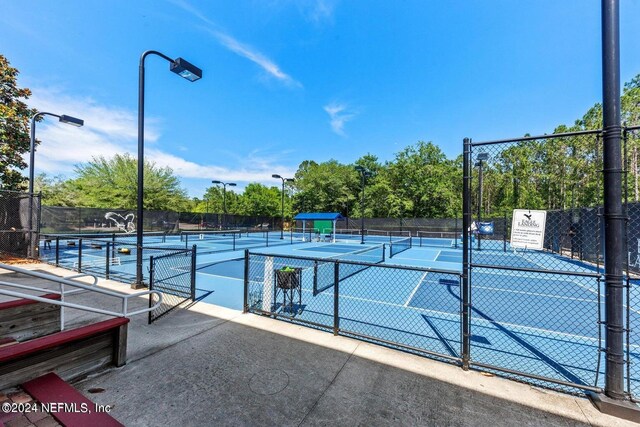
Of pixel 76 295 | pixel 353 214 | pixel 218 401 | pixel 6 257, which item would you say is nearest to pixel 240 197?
pixel 353 214

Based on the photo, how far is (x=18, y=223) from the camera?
36.6ft

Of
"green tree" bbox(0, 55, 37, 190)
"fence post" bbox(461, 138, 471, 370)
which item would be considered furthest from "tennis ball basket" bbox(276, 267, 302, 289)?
"green tree" bbox(0, 55, 37, 190)

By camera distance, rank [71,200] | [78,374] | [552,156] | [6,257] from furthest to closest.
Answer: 1. [71,200]
2. [6,257]
3. [552,156]
4. [78,374]

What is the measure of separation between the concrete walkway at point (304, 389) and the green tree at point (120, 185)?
124 feet

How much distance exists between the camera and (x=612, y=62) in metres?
Result: 2.71

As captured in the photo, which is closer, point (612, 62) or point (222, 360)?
point (612, 62)

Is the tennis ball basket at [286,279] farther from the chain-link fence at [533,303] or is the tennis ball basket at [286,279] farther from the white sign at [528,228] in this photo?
the white sign at [528,228]

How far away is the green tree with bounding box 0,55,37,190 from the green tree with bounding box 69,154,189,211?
23659 millimetres

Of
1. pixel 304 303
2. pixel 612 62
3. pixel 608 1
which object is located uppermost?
pixel 608 1

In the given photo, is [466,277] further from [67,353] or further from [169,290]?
[169,290]

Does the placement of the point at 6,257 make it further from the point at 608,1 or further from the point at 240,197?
the point at 240,197

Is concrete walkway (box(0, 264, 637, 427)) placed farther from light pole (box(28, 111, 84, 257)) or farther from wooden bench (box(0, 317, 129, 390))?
light pole (box(28, 111, 84, 257))

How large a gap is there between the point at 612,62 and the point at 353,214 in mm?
44385

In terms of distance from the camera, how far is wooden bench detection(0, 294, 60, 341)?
131 inches
